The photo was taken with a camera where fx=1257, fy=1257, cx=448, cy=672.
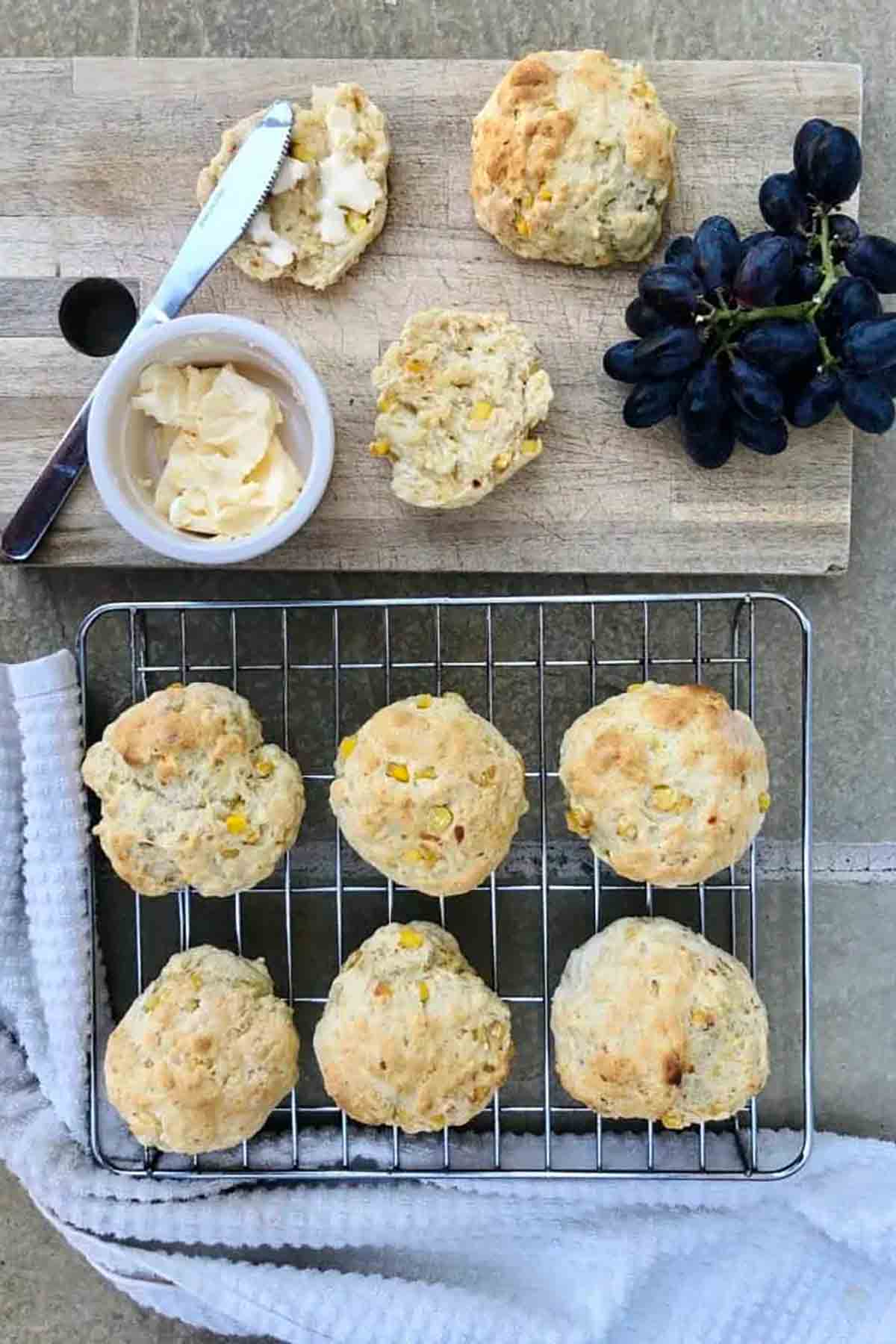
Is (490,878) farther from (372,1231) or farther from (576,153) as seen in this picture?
(576,153)

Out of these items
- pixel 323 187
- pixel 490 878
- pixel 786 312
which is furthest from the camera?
pixel 490 878

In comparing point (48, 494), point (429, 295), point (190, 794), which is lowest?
point (190, 794)

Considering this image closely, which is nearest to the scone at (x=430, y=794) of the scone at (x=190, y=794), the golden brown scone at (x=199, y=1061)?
the scone at (x=190, y=794)

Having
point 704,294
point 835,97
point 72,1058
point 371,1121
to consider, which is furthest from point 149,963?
point 835,97

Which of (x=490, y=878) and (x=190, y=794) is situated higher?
(x=190, y=794)

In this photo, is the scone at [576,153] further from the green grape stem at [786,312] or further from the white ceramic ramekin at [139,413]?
the white ceramic ramekin at [139,413]

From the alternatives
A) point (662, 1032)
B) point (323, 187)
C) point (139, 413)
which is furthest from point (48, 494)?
point (662, 1032)
